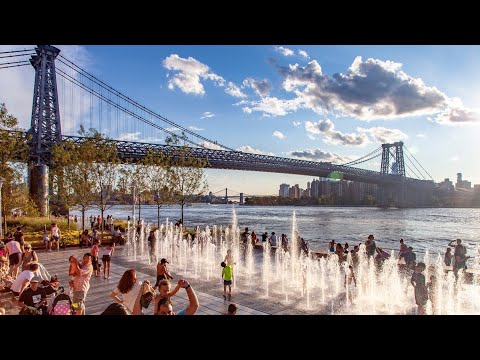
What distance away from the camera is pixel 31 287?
5.43 meters

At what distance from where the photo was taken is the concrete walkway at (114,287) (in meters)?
7.11

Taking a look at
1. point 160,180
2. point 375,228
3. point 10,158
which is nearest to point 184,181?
point 160,180

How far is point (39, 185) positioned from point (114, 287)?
82.0 ft

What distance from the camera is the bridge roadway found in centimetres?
4675

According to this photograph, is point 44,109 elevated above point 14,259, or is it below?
above

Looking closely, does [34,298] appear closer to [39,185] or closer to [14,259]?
[14,259]

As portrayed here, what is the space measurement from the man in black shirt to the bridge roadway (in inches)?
1447

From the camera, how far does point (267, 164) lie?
6262cm

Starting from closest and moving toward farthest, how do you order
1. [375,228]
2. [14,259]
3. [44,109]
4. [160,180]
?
[14,259] < [160,180] < [44,109] < [375,228]

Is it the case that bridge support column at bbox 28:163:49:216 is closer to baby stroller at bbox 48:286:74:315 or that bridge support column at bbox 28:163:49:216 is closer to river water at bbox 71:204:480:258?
river water at bbox 71:204:480:258

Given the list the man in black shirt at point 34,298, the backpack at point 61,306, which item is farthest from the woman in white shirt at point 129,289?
the man in black shirt at point 34,298
